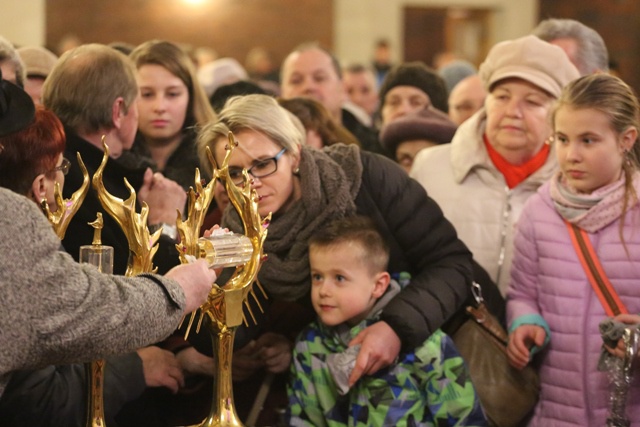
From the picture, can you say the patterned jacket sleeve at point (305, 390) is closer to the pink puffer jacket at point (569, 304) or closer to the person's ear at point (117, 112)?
the pink puffer jacket at point (569, 304)

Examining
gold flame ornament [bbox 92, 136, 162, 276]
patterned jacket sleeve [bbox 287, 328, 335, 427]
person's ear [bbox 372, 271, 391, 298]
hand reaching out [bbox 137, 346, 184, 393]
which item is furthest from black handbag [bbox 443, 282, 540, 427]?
gold flame ornament [bbox 92, 136, 162, 276]

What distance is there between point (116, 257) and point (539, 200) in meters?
1.34

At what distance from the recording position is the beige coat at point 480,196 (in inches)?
141

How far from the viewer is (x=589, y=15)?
1272 cm

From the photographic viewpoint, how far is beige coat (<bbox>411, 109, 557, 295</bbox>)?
359cm

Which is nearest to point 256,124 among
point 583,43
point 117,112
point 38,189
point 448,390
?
point 117,112

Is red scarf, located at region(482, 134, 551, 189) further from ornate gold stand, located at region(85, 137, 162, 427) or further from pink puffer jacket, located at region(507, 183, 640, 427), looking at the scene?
ornate gold stand, located at region(85, 137, 162, 427)

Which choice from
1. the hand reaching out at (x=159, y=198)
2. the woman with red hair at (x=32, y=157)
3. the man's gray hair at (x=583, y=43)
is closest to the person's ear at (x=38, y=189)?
the woman with red hair at (x=32, y=157)

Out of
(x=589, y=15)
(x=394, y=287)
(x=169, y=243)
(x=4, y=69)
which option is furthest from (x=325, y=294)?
(x=589, y=15)

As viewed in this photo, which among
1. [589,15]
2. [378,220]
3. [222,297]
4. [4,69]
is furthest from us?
[589,15]

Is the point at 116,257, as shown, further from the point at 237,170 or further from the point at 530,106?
the point at 530,106

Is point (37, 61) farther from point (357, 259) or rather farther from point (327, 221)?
point (357, 259)

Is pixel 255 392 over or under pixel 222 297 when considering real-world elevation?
under

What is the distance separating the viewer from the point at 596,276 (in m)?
3.06
